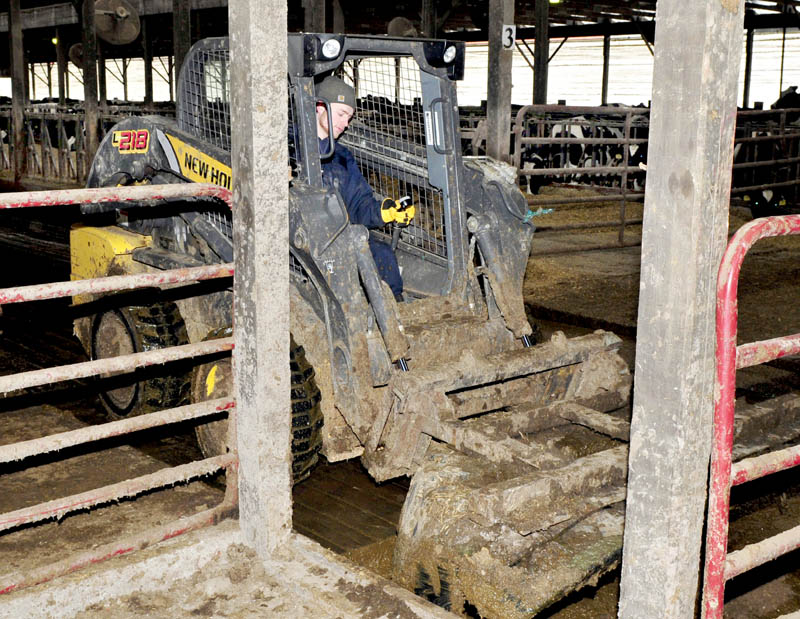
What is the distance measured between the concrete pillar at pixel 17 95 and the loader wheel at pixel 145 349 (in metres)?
12.9

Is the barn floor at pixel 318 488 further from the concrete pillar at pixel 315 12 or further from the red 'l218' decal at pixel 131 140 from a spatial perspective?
the concrete pillar at pixel 315 12

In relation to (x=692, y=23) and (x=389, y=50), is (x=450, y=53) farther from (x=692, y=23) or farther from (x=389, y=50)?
(x=692, y=23)

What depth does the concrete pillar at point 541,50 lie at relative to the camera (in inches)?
599

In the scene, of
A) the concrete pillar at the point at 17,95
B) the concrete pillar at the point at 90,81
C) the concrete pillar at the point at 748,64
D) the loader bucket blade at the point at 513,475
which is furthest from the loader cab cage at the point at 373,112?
the concrete pillar at the point at 748,64

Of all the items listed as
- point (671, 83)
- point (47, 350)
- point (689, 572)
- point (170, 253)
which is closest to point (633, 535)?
point (689, 572)

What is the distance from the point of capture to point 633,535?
6.98 ft

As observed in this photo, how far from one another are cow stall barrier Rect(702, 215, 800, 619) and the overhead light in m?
2.29

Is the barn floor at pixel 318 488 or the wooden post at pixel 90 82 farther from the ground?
the wooden post at pixel 90 82

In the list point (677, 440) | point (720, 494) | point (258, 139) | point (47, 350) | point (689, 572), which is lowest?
point (47, 350)

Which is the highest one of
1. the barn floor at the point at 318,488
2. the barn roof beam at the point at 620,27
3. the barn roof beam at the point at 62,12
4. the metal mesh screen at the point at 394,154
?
the barn roof beam at the point at 62,12

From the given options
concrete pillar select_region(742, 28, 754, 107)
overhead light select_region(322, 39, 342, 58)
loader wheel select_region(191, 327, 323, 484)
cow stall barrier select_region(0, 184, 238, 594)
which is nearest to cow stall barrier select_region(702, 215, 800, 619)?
cow stall barrier select_region(0, 184, 238, 594)

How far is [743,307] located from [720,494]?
5541mm

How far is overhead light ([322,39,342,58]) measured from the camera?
3.91 m

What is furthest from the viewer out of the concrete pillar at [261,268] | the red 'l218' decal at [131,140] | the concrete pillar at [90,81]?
the concrete pillar at [90,81]
